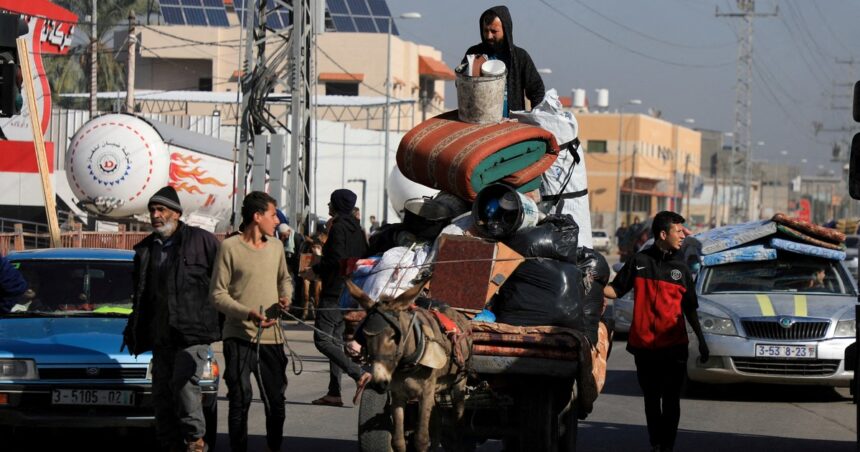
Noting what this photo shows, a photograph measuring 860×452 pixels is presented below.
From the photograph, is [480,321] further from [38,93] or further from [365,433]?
[38,93]

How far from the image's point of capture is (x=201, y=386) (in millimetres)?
9109

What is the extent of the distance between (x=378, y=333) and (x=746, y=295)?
9.02m

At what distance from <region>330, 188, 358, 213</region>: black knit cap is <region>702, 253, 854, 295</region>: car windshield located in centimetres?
468

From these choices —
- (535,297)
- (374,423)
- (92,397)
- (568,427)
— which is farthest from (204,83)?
(374,423)

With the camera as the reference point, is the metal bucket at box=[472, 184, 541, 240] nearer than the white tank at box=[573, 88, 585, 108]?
Yes

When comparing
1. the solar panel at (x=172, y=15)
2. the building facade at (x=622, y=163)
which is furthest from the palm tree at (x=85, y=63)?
the building facade at (x=622, y=163)

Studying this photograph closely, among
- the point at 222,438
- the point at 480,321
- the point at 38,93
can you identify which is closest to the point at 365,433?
the point at 480,321

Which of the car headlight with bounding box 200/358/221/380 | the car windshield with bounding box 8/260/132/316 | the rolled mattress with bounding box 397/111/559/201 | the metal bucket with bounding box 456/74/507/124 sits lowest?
the car headlight with bounding box 200/358/221/380

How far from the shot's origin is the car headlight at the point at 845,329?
44.0 ft

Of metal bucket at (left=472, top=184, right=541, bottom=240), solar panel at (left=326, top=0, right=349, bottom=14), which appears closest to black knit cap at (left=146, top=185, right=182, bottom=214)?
metal bucket at (left=472, top=184, right=541, bottom=240)

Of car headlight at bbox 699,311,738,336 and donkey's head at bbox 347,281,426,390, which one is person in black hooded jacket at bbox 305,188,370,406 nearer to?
car headlight at bbox 699,311,738,336

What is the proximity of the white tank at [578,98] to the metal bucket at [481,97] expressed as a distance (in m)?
102

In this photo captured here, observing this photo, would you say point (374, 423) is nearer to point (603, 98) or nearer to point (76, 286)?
point (76, 286)

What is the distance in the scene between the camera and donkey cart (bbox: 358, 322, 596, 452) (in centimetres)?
716
